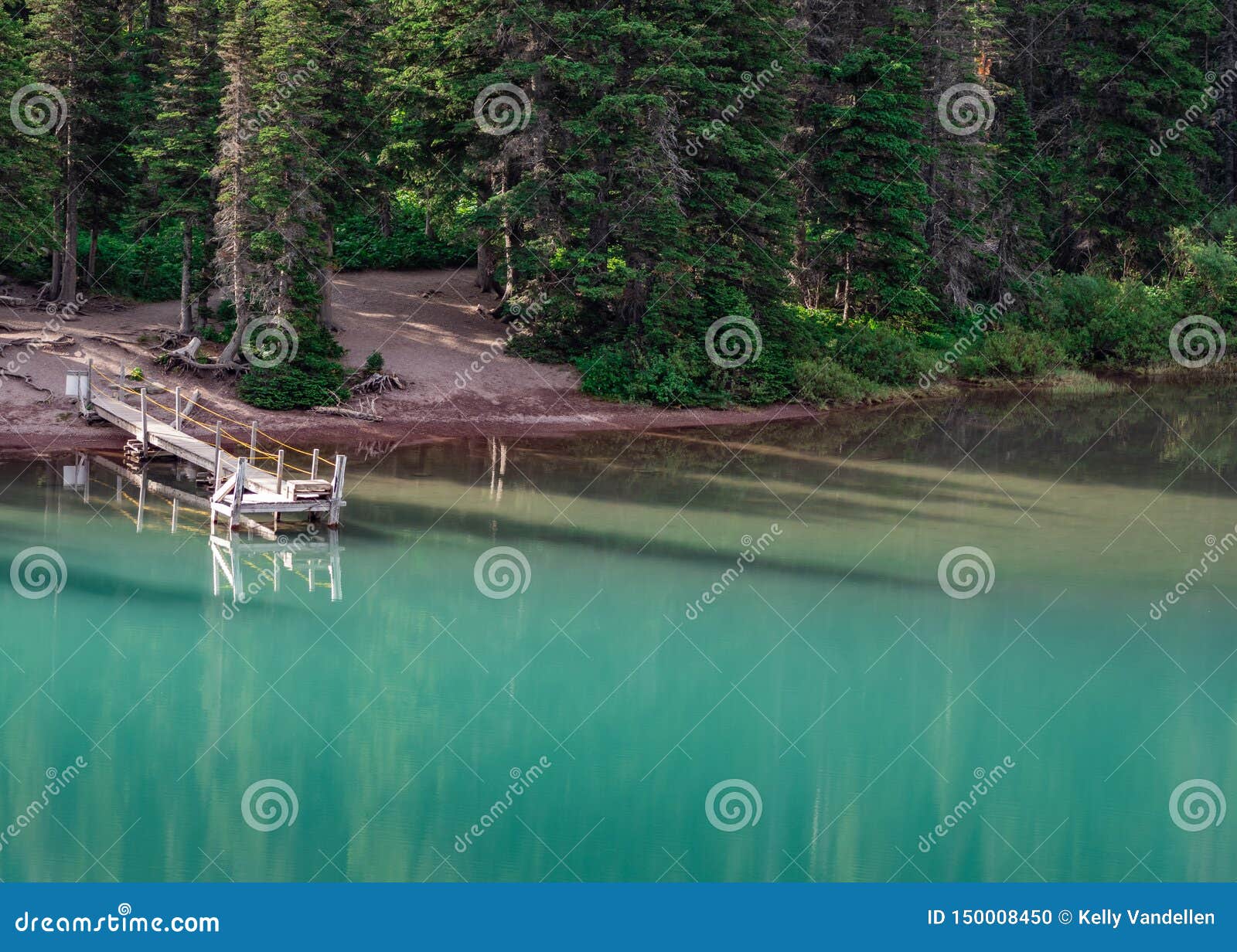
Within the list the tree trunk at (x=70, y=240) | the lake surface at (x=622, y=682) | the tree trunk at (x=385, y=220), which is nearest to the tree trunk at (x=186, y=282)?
the tree trunk at (x=70, y=240)

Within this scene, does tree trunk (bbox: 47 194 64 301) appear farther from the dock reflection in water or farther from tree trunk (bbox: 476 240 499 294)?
tree trunk (bbox: 476 240 499 294)

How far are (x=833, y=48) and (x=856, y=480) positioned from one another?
22.5 meters

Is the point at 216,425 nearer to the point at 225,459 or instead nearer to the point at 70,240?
the point at 225,459

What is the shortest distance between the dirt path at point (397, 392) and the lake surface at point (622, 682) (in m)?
2.92

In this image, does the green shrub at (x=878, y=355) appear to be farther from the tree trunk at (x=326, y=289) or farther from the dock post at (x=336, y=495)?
the dock post at (x=336, y=495)

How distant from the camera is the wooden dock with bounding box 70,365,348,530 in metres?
24.4

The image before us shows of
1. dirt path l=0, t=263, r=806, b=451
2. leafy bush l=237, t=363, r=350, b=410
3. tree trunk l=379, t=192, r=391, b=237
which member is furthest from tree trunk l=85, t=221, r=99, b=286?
tree trunk l=379, t=192, r=391, b=237

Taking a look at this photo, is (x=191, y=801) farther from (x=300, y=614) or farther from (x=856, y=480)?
(x=856, y=480)

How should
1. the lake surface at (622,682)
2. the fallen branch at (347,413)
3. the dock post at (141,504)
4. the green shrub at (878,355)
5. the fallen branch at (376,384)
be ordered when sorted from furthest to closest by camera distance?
the green shrub at (878,355), the fallen branch at (376,384), the fallen branch at (347,413), the dock post at (141,504), the lake surface at (622,682)

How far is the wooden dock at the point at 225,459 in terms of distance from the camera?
24.4m

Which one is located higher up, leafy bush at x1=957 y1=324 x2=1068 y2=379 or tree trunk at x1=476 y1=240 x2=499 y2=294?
tree trunk at x1=476 y1=240 x2=499 y2=294

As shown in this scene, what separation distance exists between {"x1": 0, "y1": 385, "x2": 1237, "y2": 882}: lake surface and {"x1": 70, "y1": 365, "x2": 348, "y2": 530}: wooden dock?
0.65 metres

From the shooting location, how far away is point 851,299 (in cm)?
4394

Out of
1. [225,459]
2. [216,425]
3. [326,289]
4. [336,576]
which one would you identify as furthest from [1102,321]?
[336,576]
